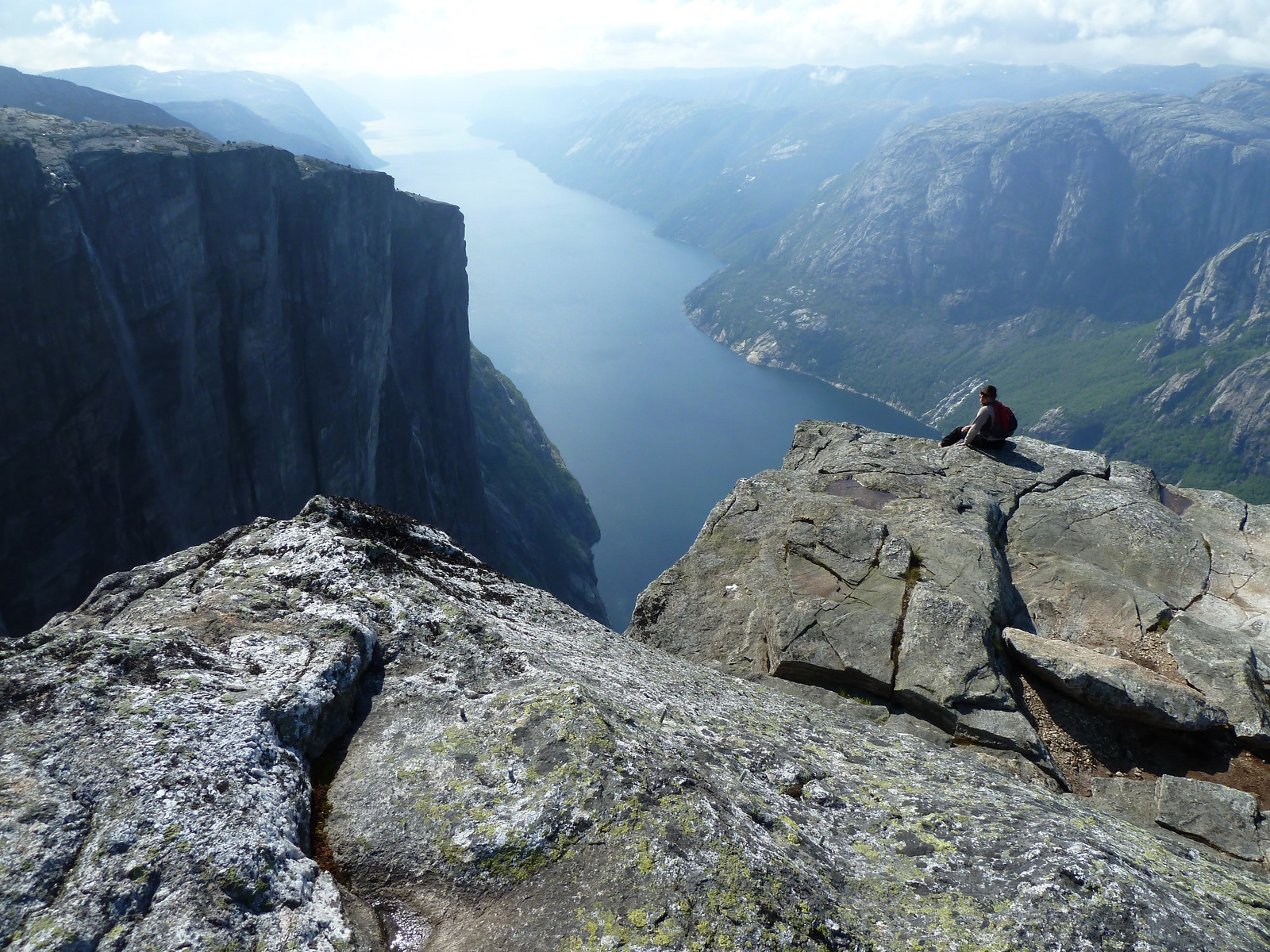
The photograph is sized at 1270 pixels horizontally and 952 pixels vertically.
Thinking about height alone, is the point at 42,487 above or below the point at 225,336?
below

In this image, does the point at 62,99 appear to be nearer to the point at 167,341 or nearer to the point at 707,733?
the point at 167,341

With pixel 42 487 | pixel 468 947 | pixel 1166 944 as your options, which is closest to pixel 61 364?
pixel 42 487

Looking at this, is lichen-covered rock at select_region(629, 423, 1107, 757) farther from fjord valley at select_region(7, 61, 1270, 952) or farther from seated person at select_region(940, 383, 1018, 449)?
seated person at select_region(940, 383, 1018, 449)

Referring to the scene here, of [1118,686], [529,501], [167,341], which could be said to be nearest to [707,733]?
[1118,686]

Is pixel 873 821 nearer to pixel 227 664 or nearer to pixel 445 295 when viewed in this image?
pixel 227 664

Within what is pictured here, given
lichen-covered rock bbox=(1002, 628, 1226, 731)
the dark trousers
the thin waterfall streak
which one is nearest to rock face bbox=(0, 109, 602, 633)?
the thin waterfall streak
